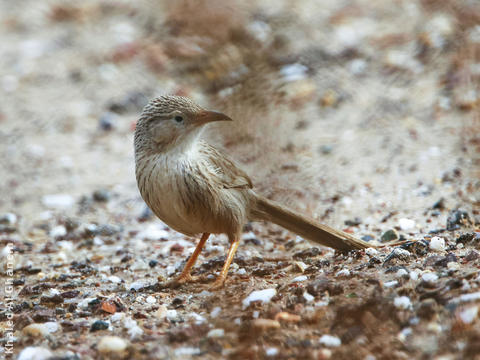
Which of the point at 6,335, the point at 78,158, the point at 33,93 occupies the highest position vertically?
the point at 33,93

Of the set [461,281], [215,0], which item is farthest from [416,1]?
[461,281]

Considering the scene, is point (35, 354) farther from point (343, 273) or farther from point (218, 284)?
point (343, 273)

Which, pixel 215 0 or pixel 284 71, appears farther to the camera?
pixel 284 71

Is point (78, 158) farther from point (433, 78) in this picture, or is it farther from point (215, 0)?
point (433, 78)

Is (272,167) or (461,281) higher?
(272,167)

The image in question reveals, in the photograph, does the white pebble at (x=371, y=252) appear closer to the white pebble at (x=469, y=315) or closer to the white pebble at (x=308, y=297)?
the white pebble at (x=308, y=297)

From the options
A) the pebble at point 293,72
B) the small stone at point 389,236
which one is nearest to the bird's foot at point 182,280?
the small stone at point 389,236
